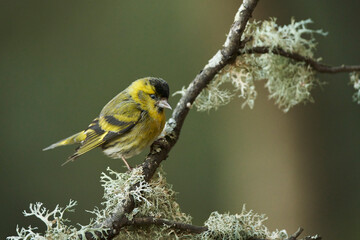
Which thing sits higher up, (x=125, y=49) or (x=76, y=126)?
(x=125, y=49)

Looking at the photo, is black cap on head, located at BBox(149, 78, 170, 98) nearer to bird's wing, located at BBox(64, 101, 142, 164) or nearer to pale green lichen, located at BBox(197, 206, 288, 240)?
bird's wing, located at BBox(64, 101, 142, 164)

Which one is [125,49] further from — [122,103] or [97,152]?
[122,103]

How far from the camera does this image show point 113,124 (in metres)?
1.18

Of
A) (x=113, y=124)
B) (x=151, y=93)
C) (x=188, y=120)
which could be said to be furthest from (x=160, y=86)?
(x=188, y=120)

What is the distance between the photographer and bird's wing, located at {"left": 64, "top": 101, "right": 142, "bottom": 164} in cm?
117

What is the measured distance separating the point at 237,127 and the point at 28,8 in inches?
43.5

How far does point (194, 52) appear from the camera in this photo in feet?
7.43

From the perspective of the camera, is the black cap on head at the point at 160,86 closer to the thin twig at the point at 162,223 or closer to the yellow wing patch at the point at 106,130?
the yellow wing patch at the point at 106,130

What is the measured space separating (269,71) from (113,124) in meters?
0.43

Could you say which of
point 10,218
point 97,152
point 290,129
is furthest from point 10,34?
point 290,129

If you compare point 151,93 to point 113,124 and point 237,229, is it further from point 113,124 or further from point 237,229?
point 237,229

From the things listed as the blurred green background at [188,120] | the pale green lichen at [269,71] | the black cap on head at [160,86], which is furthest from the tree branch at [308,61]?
the blurred green background at [188,120]

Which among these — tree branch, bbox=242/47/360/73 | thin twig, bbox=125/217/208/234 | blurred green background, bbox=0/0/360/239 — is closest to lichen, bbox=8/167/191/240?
thin twig, bbox=125/217/208/234

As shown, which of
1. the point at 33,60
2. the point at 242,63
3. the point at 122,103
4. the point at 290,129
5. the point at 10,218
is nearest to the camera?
the point at 242,63
